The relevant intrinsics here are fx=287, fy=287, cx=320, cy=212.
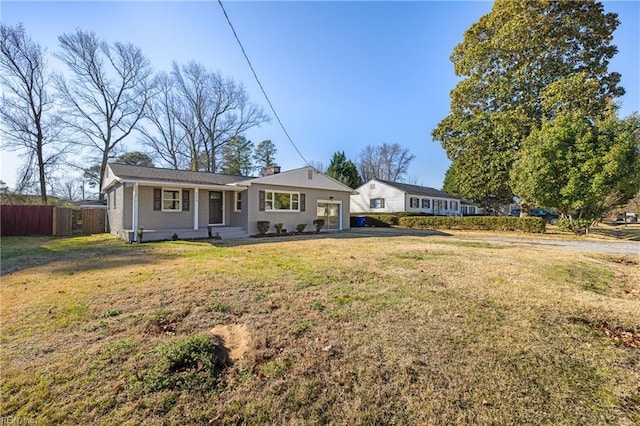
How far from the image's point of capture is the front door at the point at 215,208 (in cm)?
1540

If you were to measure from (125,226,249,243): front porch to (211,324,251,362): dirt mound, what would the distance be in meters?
10.3

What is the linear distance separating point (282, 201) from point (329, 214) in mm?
3927

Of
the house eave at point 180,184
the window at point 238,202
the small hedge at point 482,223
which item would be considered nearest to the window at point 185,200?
the house eave at point 180,184

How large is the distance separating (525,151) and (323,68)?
1296 cm

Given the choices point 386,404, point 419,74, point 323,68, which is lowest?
point 386,404

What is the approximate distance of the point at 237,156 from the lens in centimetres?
3559

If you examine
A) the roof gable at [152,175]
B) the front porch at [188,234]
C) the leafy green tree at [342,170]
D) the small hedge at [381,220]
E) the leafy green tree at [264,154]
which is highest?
the leafy green tree at [264,154]

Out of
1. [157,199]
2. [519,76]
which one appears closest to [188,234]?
[157,199]

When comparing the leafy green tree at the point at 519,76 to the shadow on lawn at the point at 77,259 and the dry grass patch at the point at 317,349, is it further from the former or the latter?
the shadow on lawn at the point at 77,259

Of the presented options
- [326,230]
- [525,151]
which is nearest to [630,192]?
[525,151]

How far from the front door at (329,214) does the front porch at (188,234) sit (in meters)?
5.58

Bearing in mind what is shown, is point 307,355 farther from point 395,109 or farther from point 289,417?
point 395,109

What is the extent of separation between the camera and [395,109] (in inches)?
718

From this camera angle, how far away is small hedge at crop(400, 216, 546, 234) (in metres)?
17.4
